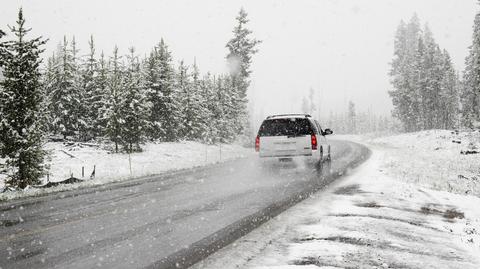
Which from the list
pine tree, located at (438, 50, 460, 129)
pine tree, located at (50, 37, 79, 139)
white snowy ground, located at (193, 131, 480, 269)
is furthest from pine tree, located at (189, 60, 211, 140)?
pine tree, located at (438, 50, 460, 129)

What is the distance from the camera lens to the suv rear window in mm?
15062

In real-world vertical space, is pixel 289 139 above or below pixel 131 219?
above

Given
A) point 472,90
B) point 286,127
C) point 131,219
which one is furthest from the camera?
point 472,90

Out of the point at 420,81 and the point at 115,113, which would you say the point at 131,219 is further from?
the point at 420,81

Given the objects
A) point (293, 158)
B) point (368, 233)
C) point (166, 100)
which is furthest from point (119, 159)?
point (368, 233)

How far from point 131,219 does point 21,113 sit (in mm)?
13694

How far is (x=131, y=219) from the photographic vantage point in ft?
25.0

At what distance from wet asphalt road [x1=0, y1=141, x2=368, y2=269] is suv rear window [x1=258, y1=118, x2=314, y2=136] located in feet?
7.55

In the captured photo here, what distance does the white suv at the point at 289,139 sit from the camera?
1488 cm

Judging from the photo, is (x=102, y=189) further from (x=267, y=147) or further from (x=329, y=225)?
(x=329, y=225)

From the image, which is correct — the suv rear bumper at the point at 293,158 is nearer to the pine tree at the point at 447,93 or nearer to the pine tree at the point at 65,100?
the pine tree at the point at 65,100

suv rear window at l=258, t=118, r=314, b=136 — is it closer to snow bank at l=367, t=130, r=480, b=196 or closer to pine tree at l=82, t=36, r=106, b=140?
snow bank at l=367, t=130, r=480, b=196

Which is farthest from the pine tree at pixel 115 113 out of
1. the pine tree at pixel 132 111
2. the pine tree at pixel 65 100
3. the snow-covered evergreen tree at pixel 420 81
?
the snow-covered evergreen tree at pixel 420 81

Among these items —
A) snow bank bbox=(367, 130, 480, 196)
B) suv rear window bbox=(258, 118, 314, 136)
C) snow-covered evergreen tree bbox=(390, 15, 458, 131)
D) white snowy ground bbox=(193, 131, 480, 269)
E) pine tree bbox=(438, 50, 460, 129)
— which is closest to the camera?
white snowy ground bbox=(193, 131, 480, 269)
